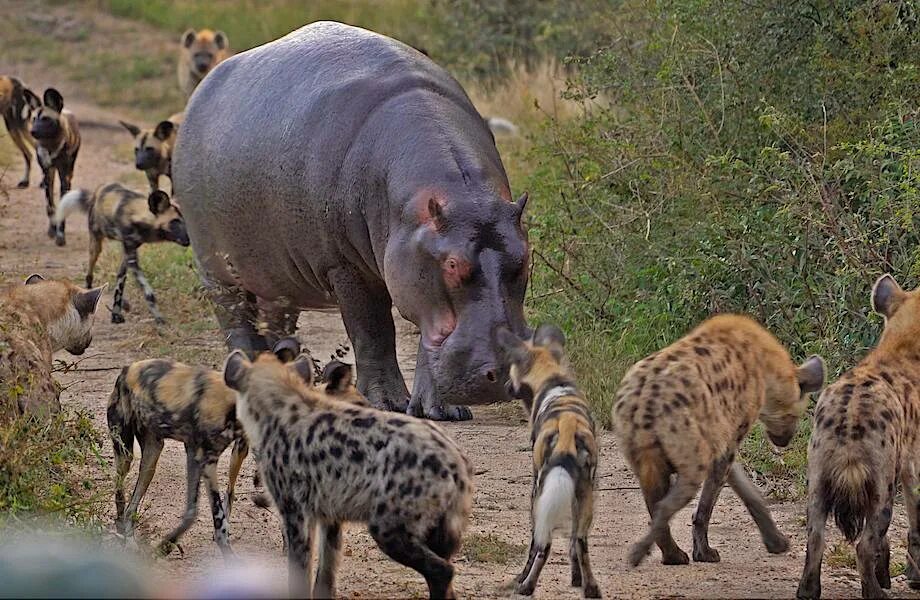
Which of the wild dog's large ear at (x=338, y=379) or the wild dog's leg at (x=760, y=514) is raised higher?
the wild dog's large ear at (x=338, y=379)

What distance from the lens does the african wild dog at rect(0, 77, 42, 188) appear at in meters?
15.9

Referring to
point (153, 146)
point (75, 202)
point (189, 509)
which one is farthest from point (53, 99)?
point (189, 509)

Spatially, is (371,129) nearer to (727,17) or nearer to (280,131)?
(280,131)

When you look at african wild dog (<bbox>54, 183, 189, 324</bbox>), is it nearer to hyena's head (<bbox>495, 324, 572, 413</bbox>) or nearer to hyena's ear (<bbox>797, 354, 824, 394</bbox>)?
hyena's head (<bbox>495, 324, 572, 413</bbox>)

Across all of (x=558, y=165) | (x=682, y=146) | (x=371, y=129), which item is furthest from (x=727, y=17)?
(x=371, y=129)

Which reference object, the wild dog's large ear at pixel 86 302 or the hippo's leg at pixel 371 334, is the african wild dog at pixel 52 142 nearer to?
the hippo's leg at pixel 371 334

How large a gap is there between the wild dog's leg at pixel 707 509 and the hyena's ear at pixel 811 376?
0.66 metres

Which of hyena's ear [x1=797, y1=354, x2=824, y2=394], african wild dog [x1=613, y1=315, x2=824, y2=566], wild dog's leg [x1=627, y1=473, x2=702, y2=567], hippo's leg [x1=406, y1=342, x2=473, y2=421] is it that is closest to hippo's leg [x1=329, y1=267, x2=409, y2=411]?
hippo's leg [x1=406, y1=342, x2=473, y2=421]

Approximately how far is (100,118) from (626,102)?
36.4 ft

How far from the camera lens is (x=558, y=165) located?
1171 centimetres

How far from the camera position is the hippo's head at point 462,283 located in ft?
23.8

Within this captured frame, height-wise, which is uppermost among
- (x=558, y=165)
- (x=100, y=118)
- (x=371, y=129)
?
(x=371, y=129)

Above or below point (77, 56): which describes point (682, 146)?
above

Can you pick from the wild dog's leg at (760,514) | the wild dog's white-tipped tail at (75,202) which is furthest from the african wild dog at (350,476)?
the wild dog's white-tipped tail at (75,202)
